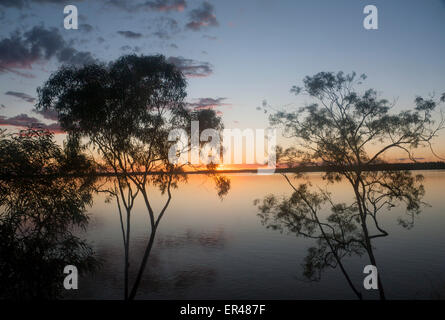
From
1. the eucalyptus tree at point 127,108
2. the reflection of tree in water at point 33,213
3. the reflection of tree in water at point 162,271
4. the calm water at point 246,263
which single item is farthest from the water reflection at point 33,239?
the reflection of tree in water at point 162,271

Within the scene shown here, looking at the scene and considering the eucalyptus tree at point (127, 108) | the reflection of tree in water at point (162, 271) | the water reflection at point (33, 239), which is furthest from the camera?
the reflection of tree in water at point (162, 271)

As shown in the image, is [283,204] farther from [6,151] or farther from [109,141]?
[6,151]

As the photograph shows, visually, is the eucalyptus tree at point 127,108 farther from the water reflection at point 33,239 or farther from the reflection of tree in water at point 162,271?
the reflection of tree in water at point 162,271

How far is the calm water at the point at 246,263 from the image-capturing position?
39.1 metres

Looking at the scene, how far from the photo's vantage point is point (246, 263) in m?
50.4

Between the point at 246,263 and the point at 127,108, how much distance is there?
3538 cm

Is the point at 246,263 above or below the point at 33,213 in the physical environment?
below

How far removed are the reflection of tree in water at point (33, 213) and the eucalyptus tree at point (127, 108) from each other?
6149mm

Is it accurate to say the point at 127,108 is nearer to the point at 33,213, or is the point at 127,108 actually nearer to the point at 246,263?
the point at 33,213

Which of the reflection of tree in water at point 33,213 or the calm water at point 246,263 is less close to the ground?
the reflection of tree in water at point 33,213

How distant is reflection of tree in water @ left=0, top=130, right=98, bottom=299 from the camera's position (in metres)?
12.2

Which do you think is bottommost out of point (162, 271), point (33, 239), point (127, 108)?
point (162, 271)

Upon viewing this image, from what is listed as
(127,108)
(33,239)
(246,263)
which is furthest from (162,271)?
(33,239)
